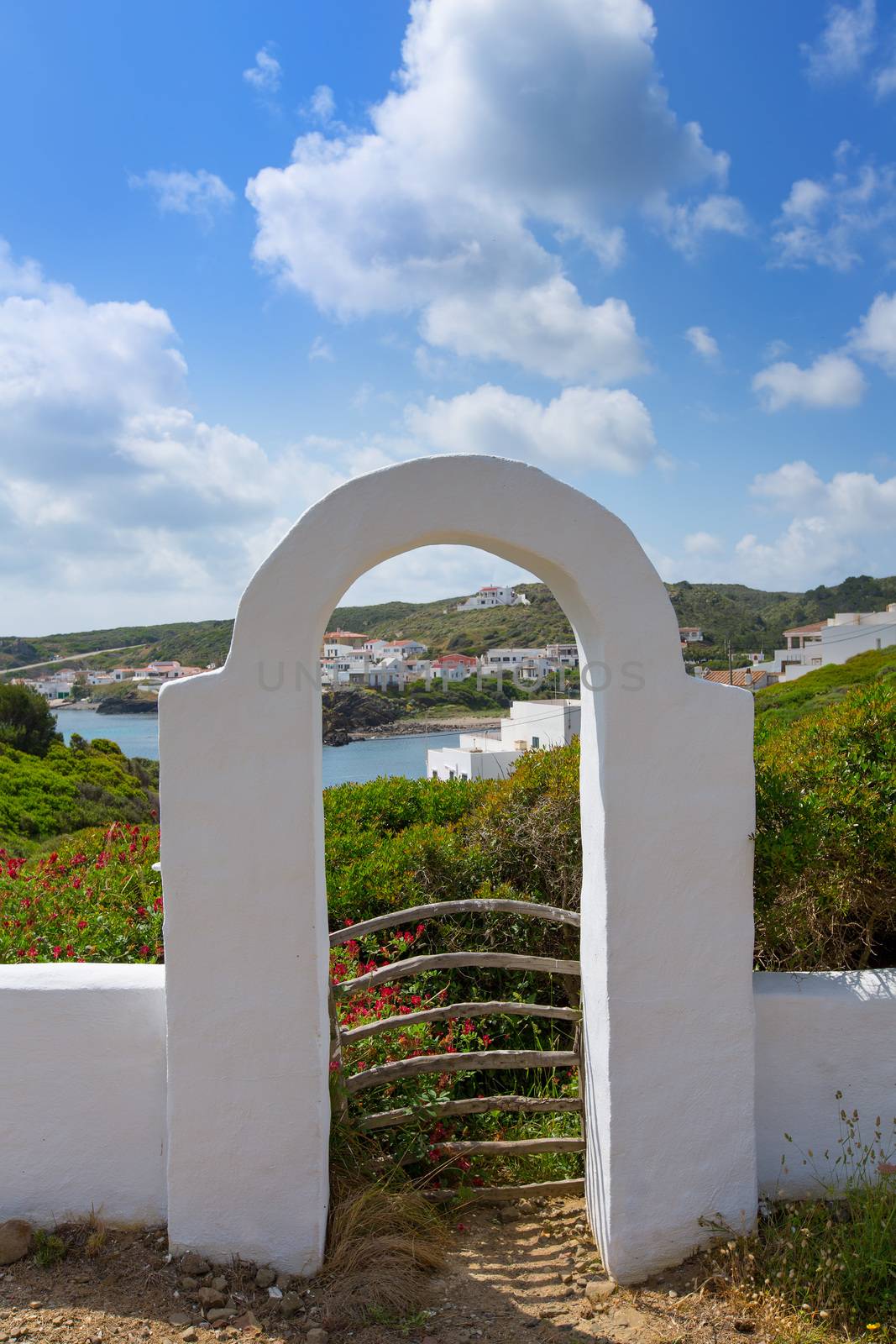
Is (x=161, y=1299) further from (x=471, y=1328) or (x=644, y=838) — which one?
(x=644, y=838)

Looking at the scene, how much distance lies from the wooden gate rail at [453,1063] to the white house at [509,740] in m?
13.6

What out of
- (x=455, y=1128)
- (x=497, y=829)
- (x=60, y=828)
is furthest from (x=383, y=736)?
(x=455, y=1128)

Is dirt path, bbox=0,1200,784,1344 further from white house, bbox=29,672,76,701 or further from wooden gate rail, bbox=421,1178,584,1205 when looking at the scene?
white house, bbox=29,672,76,701

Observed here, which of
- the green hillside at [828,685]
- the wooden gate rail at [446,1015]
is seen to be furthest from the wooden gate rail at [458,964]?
the green hillside at [828,685]

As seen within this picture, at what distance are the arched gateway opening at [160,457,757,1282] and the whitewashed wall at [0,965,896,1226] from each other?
21 cm

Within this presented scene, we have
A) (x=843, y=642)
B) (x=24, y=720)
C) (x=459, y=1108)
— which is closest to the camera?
(x=459, y=1108)

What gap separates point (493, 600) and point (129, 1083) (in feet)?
171

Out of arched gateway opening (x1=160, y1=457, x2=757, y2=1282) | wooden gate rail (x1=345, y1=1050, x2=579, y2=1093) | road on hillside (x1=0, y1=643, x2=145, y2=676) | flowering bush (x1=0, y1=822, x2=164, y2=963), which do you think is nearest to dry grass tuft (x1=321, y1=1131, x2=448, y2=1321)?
arched gateway opening (x1=160, y1=457, x2=757, y2=1282)

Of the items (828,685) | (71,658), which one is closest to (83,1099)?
(828,685)

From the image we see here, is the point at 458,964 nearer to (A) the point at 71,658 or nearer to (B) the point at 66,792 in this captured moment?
(B) the point at 66,792

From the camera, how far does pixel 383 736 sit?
1236 inches

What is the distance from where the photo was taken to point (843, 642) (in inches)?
1718

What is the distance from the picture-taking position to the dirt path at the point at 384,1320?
123 inches

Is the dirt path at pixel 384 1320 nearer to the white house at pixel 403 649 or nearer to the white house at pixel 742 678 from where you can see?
the white house at pixel 742 678
